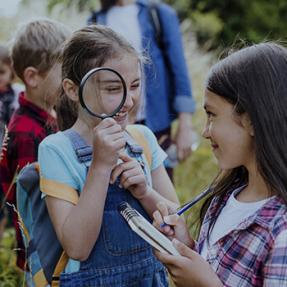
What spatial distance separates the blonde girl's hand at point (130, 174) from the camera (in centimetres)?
238

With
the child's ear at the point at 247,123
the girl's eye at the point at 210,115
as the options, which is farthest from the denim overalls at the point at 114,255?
the child's ear at the point at 247,123

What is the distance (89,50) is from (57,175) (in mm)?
450

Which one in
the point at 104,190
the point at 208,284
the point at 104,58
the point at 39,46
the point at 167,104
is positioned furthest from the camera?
the point at 167,104

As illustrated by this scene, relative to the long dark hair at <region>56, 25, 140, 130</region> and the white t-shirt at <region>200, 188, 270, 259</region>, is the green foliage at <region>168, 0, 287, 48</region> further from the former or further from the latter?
the white t-shirt at <region>200, 188, 270, 259</region>

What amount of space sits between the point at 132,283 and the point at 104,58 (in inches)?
30.5

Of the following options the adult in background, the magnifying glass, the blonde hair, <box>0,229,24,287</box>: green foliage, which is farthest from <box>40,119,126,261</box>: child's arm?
the adult in background

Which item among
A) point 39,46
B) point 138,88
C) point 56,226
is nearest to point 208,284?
point 56,226

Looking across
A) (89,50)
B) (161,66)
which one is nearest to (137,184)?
(89,50)

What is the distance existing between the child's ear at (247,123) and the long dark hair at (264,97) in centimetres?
2

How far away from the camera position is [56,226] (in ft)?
7.85

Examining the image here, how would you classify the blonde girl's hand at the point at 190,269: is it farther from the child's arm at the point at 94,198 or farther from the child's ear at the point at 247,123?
the child's ear at the point at 247,123

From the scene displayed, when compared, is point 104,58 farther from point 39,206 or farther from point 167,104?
point 167,104

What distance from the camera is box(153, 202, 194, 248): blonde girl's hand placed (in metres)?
2.30

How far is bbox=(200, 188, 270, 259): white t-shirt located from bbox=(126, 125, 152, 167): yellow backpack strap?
40 centimetres
